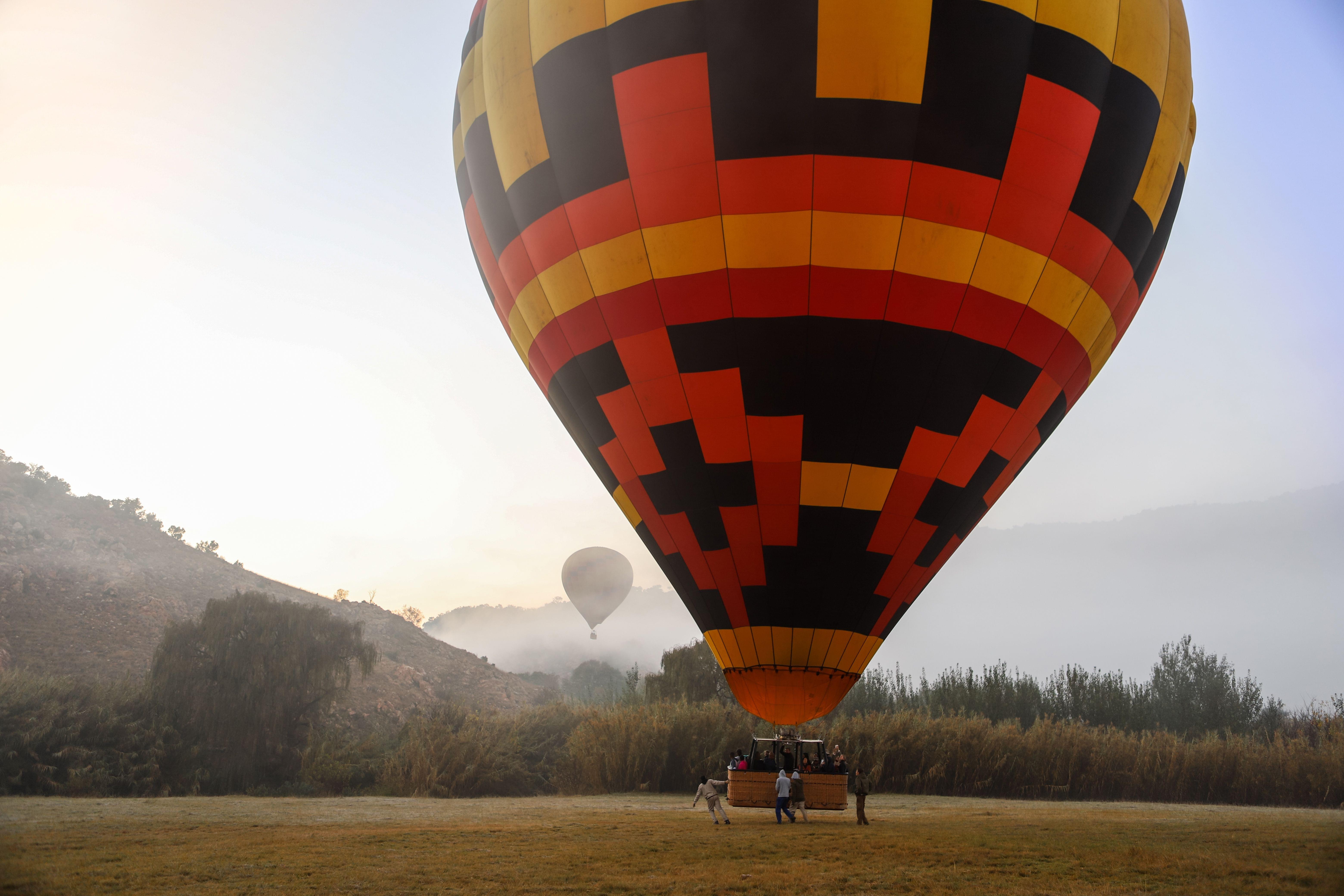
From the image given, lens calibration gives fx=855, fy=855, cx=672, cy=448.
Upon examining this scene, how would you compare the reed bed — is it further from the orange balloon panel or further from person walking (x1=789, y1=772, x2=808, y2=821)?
the orange balloon panel

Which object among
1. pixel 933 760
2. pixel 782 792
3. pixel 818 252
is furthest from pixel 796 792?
pixel 933 760

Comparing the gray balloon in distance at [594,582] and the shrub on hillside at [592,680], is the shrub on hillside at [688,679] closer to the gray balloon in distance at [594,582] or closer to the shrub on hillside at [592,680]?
the gray balloon in distance at [594,582]

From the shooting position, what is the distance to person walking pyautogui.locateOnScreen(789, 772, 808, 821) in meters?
9.82

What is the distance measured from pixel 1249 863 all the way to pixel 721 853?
4354 millimetres

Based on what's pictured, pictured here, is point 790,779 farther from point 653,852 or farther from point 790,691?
point 653,852

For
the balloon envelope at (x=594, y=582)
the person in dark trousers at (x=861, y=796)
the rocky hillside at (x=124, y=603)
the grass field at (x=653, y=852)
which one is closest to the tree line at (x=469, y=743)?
the grass field at (x=653, y=852)

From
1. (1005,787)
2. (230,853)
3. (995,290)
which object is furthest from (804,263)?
(1005,787)

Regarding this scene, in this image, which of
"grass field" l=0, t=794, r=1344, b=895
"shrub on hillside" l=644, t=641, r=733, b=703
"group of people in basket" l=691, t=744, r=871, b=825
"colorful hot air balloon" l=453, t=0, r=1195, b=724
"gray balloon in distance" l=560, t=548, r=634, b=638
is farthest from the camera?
"gray balloon in distance" l=560, t=548, r=634, b=638

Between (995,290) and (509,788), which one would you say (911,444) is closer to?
(995,290)

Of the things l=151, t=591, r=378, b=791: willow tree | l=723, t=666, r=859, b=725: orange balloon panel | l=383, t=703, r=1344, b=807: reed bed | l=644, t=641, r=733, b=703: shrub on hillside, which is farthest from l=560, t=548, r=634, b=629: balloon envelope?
l=723, t=666, r=859, b=725: orange balloon panel

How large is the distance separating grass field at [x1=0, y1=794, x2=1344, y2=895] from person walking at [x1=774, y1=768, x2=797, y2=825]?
0.82 ft

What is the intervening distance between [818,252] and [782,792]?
6.04 metres

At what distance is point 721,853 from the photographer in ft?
25.2

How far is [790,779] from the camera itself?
9.89m
